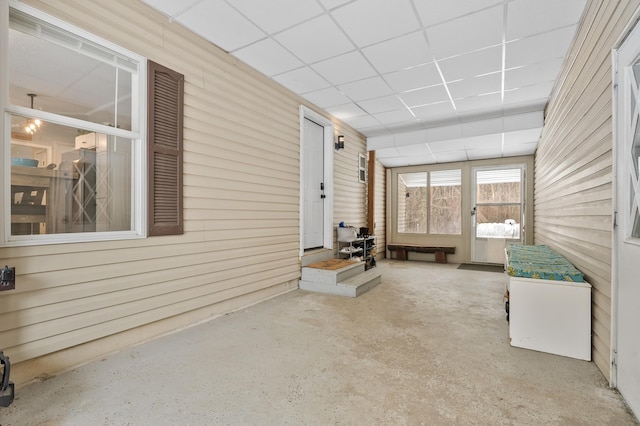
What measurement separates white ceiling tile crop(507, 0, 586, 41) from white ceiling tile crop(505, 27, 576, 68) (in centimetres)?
12

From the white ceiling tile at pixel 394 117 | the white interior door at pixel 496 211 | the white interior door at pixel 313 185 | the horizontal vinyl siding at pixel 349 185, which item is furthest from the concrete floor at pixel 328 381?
the white interior door at pixel 496 211

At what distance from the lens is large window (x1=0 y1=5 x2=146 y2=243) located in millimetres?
2045

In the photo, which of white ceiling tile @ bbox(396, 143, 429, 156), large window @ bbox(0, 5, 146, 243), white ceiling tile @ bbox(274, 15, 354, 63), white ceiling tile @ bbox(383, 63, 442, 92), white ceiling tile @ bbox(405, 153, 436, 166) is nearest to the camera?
large window @ bbox(0, 5, 146, 243)

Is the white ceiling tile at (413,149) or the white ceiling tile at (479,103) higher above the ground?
the white ceiling tile at (479,103)

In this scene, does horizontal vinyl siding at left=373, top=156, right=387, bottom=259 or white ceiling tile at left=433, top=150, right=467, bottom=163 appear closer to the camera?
white ceiling tile at left=433, top=150, right=467, bottom=163

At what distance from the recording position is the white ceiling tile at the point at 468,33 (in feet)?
9.21

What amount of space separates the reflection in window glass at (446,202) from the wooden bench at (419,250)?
0.58m

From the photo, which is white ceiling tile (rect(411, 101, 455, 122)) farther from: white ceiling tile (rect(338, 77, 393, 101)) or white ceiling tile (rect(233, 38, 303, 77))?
white ceiling tile (rect(233, 38, 303, 77))

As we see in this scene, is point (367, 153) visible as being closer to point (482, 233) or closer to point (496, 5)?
point (482, 233)

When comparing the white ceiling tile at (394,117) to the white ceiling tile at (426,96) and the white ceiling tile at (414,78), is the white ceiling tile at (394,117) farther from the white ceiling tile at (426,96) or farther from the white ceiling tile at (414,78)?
the white ceiling tile at (414,78)

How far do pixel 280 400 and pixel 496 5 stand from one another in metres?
3.70

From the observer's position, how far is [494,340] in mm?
2707

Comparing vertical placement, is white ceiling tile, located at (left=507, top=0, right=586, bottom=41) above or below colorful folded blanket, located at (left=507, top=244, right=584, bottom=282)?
above

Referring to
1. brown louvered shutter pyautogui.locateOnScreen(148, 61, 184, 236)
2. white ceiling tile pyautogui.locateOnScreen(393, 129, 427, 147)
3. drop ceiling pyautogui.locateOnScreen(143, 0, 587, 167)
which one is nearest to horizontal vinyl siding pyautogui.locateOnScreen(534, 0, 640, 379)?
drop ceiling pyautogui.locateOnScreen(143, 0, 587, 167)
